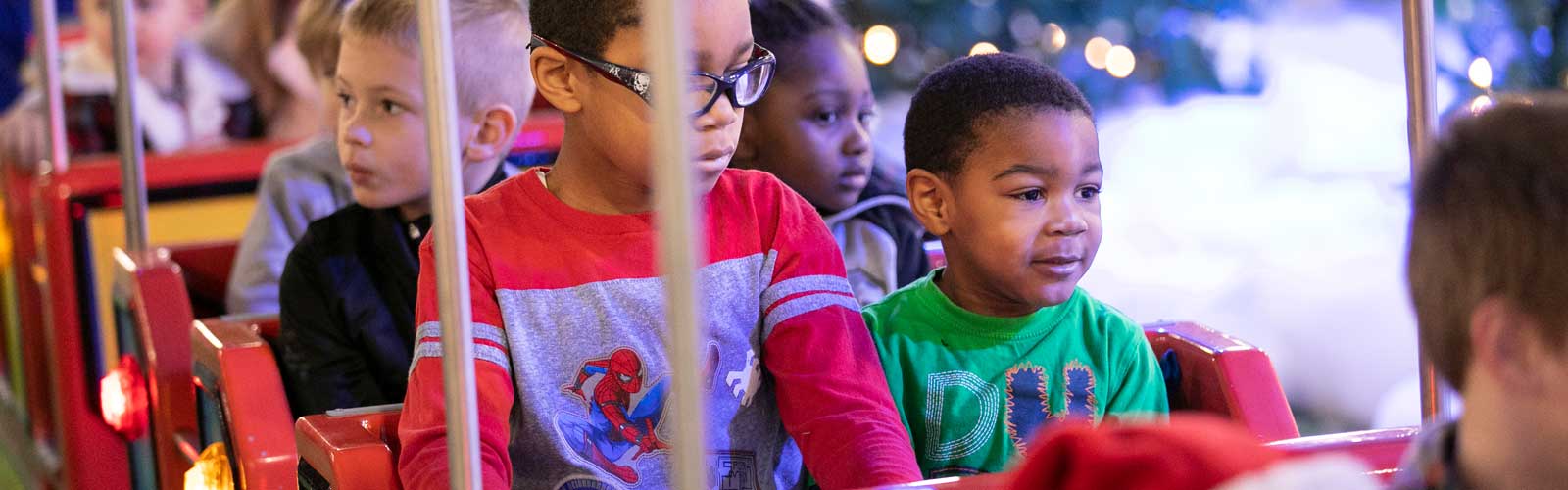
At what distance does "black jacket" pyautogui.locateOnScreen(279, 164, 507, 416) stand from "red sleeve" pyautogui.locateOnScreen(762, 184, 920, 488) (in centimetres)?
37

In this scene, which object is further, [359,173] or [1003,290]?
[359,173]

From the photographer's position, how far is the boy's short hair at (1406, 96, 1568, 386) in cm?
54

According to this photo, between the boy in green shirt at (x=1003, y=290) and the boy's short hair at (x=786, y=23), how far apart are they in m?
0.25

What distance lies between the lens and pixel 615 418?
3.18 feet

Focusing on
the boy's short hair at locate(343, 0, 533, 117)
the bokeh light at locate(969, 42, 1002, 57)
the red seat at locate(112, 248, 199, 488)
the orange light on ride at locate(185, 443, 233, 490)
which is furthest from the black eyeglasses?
the red seat at locate(112, 248, 199, 488)

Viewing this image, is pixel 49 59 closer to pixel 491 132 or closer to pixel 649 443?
pixel 491 132

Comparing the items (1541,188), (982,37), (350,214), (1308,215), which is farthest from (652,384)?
(1308,215)

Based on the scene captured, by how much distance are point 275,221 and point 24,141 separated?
2.84 feet

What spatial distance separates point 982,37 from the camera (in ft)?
8.45

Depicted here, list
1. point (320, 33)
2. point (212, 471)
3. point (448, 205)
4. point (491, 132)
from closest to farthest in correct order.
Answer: point (448, 205) < point (212, 471) < point (491, 132) < point (320, 33)

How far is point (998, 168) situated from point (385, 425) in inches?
16.2

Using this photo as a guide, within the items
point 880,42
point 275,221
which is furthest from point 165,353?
point 880,42

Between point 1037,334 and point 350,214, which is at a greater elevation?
point 350,214

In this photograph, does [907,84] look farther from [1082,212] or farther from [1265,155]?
[1082,212]
